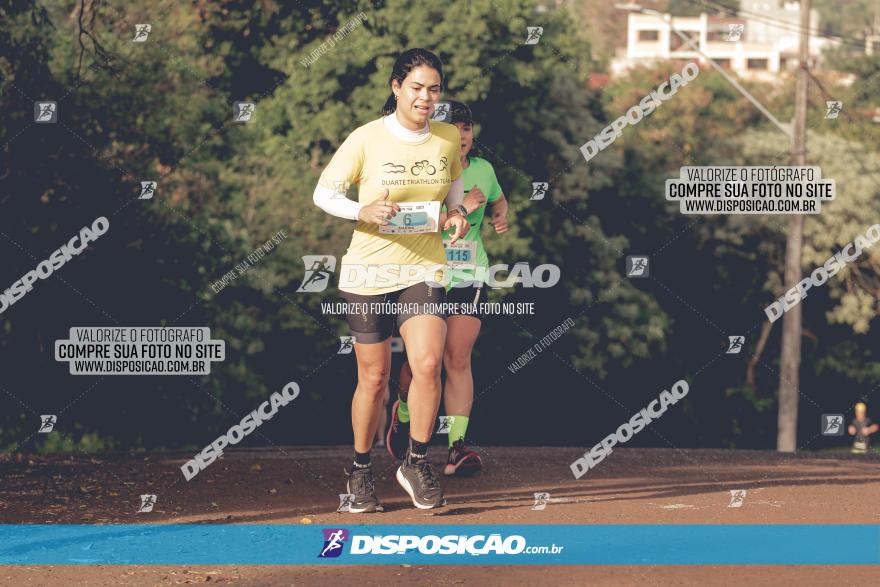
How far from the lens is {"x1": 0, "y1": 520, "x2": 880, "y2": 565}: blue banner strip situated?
671 cm

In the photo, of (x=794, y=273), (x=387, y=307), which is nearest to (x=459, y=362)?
(x=387, y=307)

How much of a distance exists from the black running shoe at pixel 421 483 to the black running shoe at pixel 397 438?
1.31 metres

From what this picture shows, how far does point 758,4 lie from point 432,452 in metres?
87.0

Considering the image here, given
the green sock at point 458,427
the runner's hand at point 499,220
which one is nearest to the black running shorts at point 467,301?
the runner's hand at point 499,220

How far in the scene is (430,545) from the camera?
6969 mm

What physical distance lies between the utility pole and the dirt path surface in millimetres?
15324

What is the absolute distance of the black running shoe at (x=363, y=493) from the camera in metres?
7.79

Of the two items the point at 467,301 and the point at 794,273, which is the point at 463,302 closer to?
the point at 467,301

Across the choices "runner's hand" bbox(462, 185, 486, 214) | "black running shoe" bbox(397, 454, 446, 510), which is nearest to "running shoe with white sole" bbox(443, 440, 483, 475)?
"black running shoe" bbox(397, 454, 446, 510)

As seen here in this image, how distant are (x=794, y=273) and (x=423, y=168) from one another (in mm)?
19743

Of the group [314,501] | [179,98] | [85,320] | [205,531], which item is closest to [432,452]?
[314,501]

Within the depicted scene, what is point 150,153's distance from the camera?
80.1 feet

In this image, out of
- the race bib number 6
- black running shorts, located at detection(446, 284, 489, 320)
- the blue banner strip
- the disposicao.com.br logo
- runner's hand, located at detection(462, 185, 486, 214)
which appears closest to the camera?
the blue banner strip

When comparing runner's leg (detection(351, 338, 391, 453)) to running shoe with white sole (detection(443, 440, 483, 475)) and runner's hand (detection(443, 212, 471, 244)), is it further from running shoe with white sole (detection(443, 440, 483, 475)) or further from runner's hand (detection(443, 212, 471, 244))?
running shoe with white sole (detection(443, 440, 483, 475))
